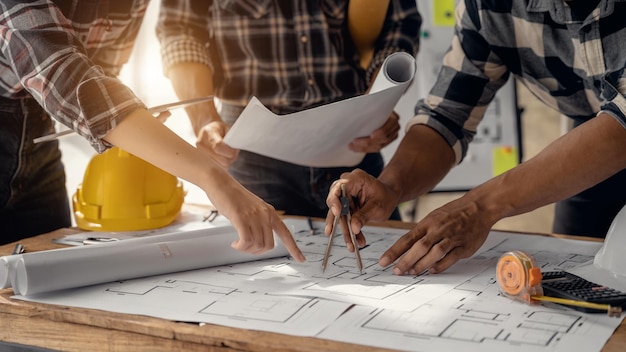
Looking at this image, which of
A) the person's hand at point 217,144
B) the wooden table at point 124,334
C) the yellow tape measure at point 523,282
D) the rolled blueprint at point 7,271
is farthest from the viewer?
the person's hand at point 217,144

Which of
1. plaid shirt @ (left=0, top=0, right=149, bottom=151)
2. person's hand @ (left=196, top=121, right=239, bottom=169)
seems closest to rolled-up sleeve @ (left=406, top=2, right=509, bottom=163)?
person's hand @ (left=196, top=121, right=239, bottom=169)

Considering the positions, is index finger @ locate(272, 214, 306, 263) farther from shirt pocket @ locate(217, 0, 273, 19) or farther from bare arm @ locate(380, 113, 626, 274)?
shirt pocket @ locate(217, 0, 273, 19)

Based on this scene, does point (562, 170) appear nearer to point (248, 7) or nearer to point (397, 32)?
point (397, 32)

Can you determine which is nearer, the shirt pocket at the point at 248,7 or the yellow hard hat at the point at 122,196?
the yellow hard hat at the point at 122,196

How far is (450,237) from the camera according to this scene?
4.36 feet

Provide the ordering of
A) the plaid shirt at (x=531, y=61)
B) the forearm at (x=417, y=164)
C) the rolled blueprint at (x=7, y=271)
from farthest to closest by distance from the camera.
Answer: the forearm at (x=417, y=164), the plaid shirt at (x=531, y=61), the rolled blueprint at (x=7, y=271)

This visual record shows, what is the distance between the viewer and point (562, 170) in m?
1.31

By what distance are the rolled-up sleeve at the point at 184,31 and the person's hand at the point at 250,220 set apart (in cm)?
67

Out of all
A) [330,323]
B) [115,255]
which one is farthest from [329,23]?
[330,323]

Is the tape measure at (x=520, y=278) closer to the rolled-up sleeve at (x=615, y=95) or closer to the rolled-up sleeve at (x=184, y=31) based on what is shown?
the rolled-up sleeve at (x=615, y=95)

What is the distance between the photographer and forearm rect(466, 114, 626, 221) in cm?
129

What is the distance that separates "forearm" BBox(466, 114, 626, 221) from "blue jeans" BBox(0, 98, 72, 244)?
1003 mm

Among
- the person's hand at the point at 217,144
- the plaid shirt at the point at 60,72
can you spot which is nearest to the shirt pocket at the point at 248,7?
the person's hand at the point at 217,144

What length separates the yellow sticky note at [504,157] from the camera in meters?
3.31
